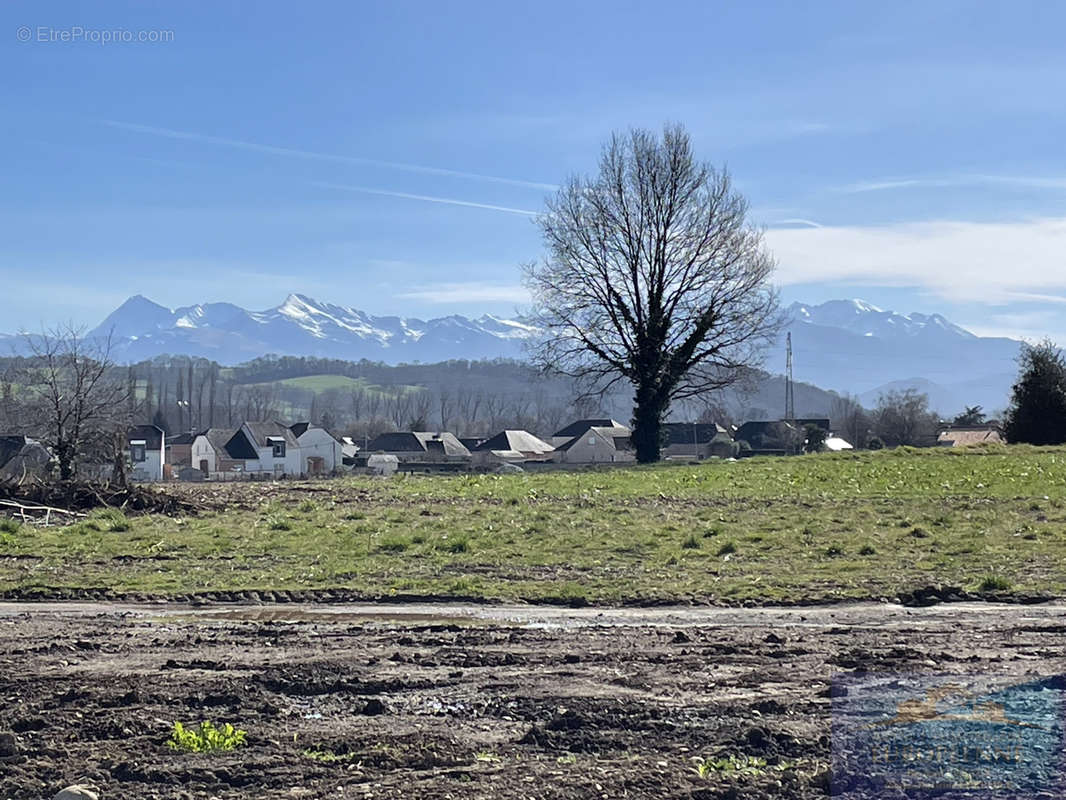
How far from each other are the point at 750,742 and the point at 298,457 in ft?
313

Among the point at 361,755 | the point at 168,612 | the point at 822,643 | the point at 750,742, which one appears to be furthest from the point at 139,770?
the point at 168,612

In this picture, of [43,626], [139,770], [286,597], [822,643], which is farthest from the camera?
[286,597]

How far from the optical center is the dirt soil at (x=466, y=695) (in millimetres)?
5445

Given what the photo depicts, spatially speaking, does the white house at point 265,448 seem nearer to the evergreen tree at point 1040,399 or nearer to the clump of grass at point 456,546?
the evergreen tree at point 1040,399

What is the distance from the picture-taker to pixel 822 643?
336 inches

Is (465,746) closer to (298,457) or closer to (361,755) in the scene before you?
(361,755)

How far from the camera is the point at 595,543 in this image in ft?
50.3

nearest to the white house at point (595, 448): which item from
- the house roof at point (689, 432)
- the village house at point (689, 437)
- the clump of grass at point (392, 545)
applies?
the village house at point (689, 437)

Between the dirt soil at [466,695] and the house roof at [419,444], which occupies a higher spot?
the house roof at [419,444]

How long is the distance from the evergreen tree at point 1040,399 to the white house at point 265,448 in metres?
62.6

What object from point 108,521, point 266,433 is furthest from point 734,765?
point 266,433

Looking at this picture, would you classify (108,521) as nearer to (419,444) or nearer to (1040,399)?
(1040,399)

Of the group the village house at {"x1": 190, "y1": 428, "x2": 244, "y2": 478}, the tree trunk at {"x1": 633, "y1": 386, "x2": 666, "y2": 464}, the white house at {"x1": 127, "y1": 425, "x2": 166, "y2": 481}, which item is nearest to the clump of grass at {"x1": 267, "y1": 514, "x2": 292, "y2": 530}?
the tree trunk at {"x1": 633, "y1": 386, "x2": 666, "y2": 464}
